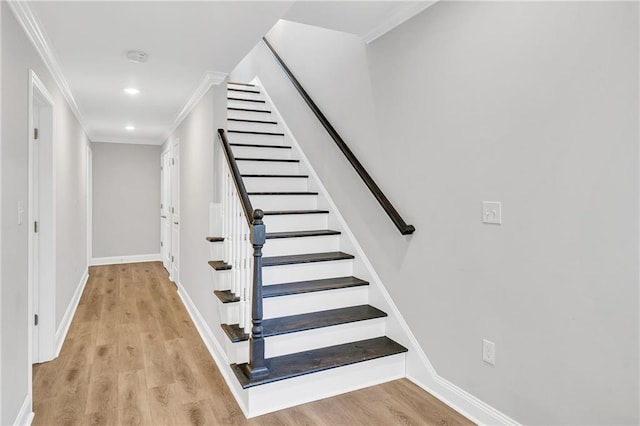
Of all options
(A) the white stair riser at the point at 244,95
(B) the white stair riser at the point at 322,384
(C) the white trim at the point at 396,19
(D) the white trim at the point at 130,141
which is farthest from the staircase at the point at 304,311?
(D) the white trim at the point at 130,141

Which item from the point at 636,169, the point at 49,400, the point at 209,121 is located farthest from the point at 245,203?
the point at 636,169

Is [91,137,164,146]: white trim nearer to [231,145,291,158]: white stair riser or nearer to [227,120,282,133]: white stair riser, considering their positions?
[227,120,282,133]: white stair riser

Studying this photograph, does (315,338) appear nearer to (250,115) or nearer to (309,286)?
(309,286)

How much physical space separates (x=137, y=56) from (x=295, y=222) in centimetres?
175

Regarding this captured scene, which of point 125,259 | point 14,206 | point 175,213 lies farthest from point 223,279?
point 125,259

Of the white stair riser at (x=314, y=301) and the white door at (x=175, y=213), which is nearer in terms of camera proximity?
the white stair riser at (x=314, y=301)

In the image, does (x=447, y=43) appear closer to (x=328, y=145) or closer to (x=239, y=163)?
(x=328, y=145)

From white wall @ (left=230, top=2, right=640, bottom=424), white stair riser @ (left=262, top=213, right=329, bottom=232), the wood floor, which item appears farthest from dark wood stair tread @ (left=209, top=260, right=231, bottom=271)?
white wall @ (left=230, top=2, right=640, bottom=424)

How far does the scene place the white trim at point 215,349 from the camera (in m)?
2.39

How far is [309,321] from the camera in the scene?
260cm

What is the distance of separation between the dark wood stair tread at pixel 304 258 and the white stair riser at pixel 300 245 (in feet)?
0.16

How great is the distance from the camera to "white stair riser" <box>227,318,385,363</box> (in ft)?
7.98

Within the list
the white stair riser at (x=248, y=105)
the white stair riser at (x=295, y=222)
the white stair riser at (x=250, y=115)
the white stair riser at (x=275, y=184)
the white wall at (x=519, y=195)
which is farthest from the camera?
the white stair riser at (x=248, y=105)

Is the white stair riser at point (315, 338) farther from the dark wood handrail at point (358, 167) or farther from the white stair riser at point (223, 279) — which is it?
the dark wood handrail at point (358, 167)
